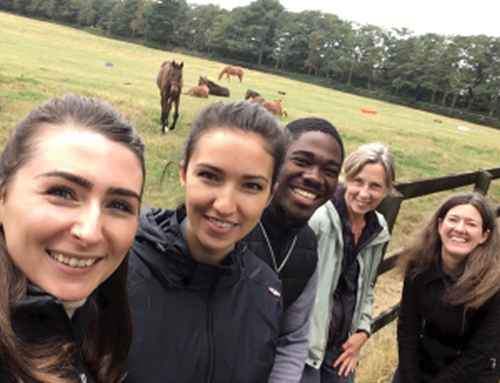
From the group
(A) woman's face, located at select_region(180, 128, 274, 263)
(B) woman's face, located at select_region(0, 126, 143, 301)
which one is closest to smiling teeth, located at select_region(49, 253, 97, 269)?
(B) woman's face, located at select_region(0, 126, 143, 301)

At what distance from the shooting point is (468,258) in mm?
2754

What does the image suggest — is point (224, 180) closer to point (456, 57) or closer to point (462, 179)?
point (462, 179)

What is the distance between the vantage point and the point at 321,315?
222 cm

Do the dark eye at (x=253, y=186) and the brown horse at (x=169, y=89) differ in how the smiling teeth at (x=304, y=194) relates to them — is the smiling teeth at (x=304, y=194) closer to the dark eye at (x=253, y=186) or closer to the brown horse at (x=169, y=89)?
the dark eye at (x=253, y=186)

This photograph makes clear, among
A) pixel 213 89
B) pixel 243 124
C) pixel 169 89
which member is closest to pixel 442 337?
pixel 243 124

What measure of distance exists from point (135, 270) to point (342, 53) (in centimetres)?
6680

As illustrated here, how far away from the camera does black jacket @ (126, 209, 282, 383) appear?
1.33 metres

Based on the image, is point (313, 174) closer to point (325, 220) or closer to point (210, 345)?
point (325, 220)

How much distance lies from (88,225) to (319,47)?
220 feet

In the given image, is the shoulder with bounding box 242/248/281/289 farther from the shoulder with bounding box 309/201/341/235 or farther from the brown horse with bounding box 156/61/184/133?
the brown horse with bounding box 156/61/184/133

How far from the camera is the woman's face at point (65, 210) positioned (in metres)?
1.00

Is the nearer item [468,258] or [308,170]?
[308,170]

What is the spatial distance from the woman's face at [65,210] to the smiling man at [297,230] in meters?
0.82

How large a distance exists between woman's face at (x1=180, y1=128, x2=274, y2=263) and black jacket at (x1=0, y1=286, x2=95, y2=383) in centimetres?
49
